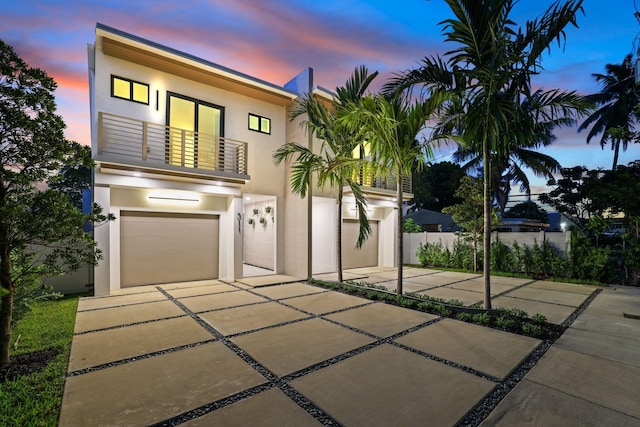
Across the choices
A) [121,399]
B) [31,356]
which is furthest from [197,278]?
[121,399]

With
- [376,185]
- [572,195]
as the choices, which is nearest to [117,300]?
[376,185]

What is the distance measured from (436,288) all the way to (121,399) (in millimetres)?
7116

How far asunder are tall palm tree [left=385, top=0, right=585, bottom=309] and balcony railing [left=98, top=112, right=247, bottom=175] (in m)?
5.57

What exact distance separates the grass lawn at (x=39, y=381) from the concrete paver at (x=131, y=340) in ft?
0.50

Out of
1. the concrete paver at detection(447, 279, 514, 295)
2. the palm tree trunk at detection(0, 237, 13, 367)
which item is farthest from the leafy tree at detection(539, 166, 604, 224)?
the palm tree trunk at detection(0, 237, 13, 367)

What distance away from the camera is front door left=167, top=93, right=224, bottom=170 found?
8.10m

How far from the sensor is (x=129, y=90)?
24.5 feet

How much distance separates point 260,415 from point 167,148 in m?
7.53

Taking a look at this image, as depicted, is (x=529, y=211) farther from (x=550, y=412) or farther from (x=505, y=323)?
(x=550, y=412)

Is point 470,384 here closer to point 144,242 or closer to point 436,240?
A: point 144,242

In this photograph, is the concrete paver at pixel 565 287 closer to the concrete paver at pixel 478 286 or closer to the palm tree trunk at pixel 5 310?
the concrete paver at pixel 478 286

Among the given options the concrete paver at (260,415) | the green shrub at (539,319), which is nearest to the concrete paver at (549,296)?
the green shrub at (539,319)

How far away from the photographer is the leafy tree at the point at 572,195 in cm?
1379

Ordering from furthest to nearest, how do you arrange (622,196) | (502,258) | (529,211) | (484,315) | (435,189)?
1. (435,189)
2. (529,211)
3. (502,258)
4. (622,196)
5. (484,315)
